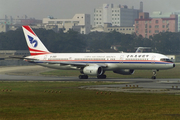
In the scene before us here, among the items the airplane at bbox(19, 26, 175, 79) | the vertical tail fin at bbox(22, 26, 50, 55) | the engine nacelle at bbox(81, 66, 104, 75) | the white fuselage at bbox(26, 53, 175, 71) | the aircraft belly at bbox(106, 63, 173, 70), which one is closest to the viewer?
the aircraft belly at bbox(106, 63, 173, 70)

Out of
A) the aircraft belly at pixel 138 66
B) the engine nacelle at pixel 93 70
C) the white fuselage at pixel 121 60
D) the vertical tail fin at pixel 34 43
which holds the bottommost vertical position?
the engine nacelle at pixel 93 70

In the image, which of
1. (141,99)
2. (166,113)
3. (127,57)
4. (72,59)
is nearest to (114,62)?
(127,57)

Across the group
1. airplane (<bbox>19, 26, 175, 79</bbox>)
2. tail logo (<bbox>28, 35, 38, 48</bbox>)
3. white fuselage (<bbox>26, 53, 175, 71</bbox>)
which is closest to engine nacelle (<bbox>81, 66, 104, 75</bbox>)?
airplane (<bbox>19, 26, 175, 79</bbox>)

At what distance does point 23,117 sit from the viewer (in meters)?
23.3

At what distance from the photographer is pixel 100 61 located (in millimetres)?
65000

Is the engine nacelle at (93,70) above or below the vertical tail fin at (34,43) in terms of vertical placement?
below

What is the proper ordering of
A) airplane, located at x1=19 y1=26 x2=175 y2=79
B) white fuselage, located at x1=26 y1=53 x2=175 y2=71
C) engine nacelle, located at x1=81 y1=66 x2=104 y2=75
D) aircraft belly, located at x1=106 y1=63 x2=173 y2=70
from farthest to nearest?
1. engine nacelle, located at x1=81 y1=66 x2=104 y2=75
2. airplane, located at x1=19 y1=26 x2=175 y2=79
3. white fuselage, located at x1=26 y1=53 x2=175 y2=71
4. aircraft belly, located at x1=106 y1=63 x2=173 y2=70

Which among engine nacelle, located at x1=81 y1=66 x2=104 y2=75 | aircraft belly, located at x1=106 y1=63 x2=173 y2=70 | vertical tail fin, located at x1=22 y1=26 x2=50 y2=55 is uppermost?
vertical tail fin, located at x1=22 y1=26 x2=50 y2=55

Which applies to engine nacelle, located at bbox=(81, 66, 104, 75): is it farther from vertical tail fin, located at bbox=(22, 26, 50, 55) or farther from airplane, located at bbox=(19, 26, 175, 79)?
vertical tail fin, located at bbox=(22, 26, 50, 55)

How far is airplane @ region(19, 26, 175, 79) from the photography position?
202 ft

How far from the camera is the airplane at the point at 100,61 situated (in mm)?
61719

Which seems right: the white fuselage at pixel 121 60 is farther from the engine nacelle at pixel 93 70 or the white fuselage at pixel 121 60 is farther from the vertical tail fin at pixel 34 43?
the vertical tail fin at pixel 34 43

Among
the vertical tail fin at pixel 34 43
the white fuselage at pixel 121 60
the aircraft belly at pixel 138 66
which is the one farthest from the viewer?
the vertical tail fin at pixel 34 43

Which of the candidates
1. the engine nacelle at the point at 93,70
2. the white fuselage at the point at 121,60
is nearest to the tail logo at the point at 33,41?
the white fuselage at the point at 121,60
